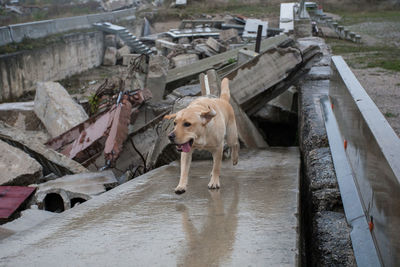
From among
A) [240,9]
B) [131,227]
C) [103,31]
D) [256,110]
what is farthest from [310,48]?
[240,9]

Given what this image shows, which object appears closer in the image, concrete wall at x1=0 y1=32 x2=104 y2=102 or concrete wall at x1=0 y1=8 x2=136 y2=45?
concrete wall at x1=0 y1=32 x2=104 y2=102

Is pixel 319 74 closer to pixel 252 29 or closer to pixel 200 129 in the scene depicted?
pixel 200 129

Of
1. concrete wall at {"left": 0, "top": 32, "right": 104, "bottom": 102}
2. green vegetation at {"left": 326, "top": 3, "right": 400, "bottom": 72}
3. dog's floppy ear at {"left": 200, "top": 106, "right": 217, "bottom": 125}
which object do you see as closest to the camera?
dog's floppy ear at {"left": 200, "top": 106, "right": 217, "bottom": 125}

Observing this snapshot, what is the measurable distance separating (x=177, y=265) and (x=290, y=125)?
723 centimetres

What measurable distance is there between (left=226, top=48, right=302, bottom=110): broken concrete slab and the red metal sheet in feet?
12.2

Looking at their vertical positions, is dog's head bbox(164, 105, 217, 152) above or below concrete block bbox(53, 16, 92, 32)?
above

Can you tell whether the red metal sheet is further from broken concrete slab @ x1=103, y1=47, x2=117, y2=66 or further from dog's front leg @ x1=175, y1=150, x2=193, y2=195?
broken concrete slab @ x1=103, y1=47, x2=117, y2=66

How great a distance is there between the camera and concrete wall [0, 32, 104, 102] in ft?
49.0

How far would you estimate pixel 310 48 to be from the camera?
8422 mm

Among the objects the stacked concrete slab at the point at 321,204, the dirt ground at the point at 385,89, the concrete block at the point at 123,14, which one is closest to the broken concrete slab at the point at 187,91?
the stacked concrete slab at the point at 321,204

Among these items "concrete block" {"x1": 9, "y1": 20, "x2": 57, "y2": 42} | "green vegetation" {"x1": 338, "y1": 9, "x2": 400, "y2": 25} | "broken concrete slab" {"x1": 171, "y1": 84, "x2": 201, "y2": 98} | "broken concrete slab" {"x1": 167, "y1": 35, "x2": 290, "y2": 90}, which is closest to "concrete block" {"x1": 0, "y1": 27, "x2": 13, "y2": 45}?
"concrete block" {"x1": 9, "y1": 20, "x2": 57, "y2": 42}

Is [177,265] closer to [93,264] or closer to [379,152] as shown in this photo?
[93,264]

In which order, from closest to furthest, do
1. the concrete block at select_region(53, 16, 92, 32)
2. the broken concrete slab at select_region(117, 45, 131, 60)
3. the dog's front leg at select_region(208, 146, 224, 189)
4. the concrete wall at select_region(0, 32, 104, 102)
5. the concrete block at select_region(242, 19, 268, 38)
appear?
the dog's front leg at select_region(208, 146, 224, 189), the concrete wall at select_region(0, 32, 104, 102), the concrete block at select_region(53, 16, 92, 32), the concrete block at select_region(242, 19, 268, 38), the broken concrete slab at select_region(117, 45, 131, 60)

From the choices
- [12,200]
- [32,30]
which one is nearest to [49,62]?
[32,30]
